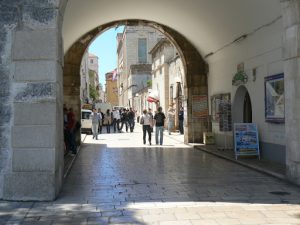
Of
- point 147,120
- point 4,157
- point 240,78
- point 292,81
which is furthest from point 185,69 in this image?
point 4,157

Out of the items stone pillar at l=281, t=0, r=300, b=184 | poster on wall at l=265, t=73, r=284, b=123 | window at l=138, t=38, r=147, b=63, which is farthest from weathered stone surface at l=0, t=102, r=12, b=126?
window at l=138, t=38, r=147, b=63

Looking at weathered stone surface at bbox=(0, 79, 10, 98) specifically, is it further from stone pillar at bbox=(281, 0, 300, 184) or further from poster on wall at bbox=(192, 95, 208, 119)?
poster on wall at bbox=(192, 95, 208, 119)

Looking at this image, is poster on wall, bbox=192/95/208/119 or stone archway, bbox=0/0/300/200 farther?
poster on wall, bbox=192/95/208/119

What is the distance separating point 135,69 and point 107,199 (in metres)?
48.9

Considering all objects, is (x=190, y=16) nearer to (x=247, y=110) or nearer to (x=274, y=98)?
(x=247, y=110)

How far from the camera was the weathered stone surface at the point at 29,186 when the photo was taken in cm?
762

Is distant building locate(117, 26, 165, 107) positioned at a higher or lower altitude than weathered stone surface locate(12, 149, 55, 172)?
higher

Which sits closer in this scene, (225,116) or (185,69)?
(225,116)

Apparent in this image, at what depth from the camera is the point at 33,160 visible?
7727 mm

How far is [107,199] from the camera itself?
775cm

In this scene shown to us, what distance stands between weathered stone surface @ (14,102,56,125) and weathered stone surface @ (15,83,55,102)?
4.3 inches

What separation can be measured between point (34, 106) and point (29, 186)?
1324mm

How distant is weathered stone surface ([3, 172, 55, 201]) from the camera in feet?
25.0

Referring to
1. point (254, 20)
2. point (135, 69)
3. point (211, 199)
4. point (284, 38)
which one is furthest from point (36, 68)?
point (135, 69)
